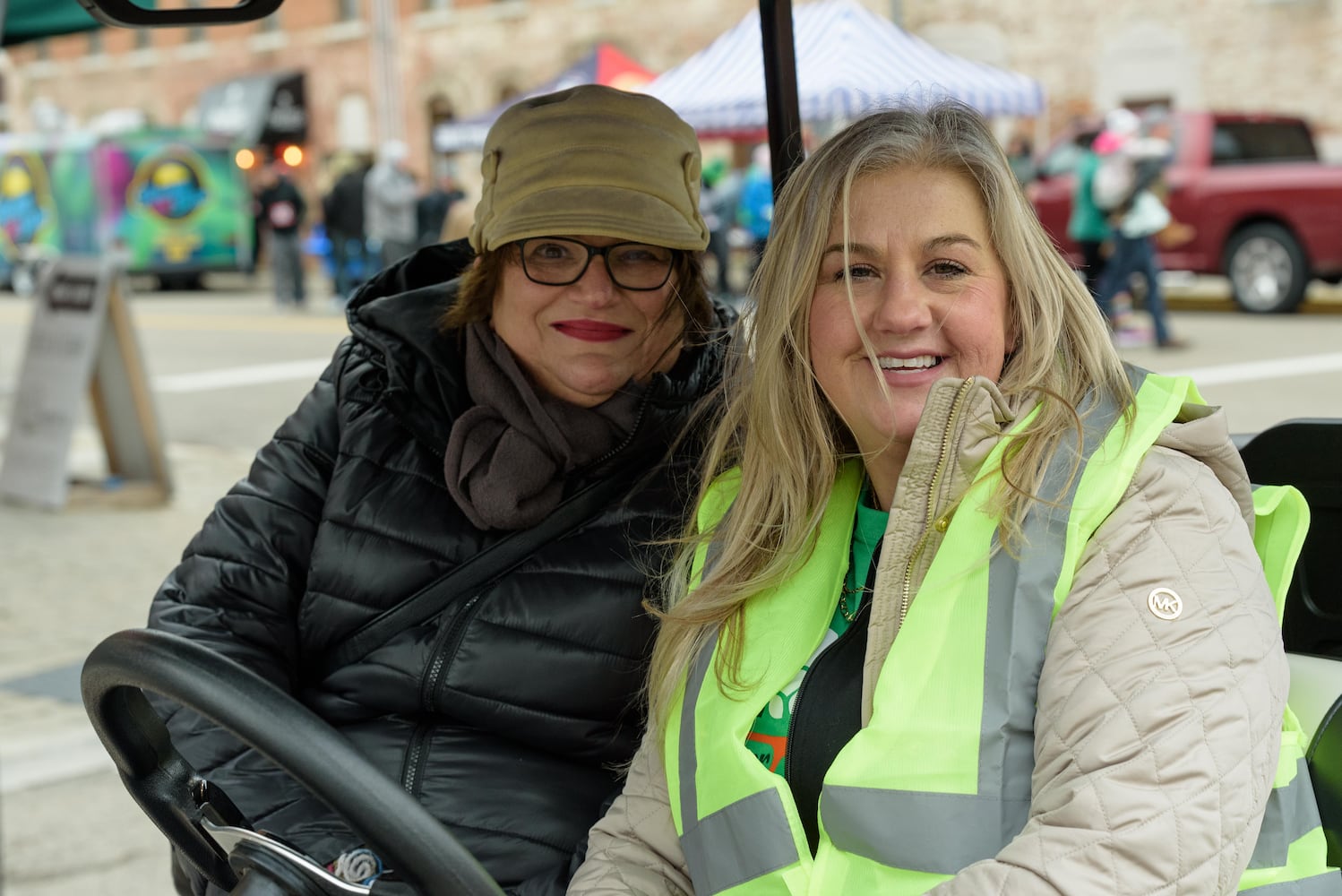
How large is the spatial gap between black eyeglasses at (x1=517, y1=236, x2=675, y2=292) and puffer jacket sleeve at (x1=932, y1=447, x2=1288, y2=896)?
932 mm

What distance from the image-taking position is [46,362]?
7609 millimetres

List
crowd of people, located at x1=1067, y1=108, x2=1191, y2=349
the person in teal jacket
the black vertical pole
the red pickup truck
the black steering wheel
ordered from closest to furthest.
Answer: the black steering wheel → the black vertical pole → crowd of people, located at x1=1067, y1=108, x2=1191, y2=349 → the person in teal jacket → the red pickup truck

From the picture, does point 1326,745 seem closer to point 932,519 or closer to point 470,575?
point 932,519

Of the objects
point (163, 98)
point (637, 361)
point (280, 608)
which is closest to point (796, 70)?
point (637, 361)

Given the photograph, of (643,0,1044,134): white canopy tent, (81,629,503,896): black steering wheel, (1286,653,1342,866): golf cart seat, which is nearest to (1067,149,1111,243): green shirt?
(643,0,1044,134): white canopy tent

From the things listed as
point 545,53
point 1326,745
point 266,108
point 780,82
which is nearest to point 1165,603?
point 1326,745

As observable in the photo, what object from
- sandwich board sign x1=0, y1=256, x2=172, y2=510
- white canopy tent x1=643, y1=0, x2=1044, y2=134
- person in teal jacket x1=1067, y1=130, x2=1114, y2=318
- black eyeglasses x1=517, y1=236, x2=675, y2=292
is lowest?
person in teal jacket x1=1067, y1=130, x2=1114, y2=318

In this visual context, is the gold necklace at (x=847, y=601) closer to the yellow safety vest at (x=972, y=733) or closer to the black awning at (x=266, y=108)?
the yellow safety vest at (x=972, y=733)

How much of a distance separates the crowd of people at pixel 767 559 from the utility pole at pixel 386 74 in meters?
29.1

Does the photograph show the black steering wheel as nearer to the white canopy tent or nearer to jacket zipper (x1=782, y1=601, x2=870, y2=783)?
jacket zipper (x1=782, y1=601, x2=870, y2=783)

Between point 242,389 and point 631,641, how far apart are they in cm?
1034

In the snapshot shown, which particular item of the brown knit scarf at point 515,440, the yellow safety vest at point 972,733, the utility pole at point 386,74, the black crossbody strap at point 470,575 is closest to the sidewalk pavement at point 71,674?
the black crossbody strap at point 470,575

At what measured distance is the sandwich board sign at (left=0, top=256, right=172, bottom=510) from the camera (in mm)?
7492

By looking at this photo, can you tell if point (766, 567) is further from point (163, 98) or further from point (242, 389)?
point (163, 98)
